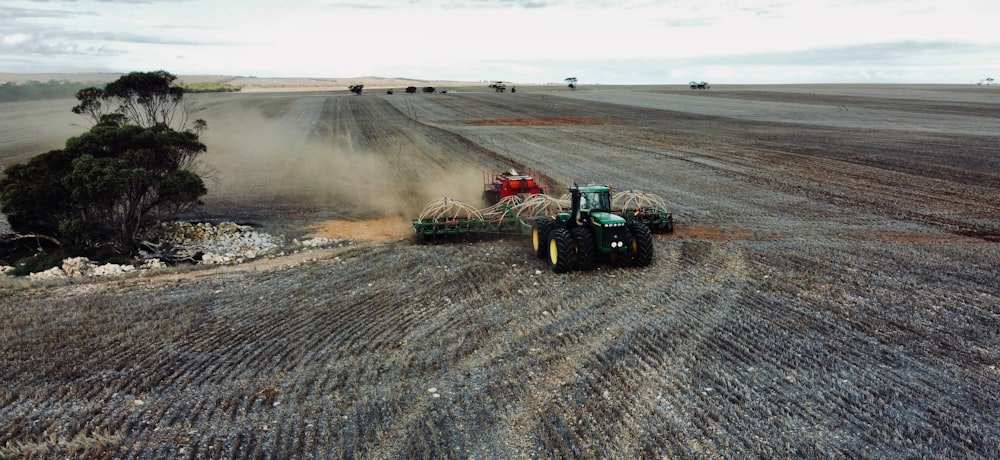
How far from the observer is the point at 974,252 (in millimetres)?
14938

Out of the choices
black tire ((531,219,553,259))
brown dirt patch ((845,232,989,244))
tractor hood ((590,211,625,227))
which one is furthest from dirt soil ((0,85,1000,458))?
tractor hood ((590,211,625,227))

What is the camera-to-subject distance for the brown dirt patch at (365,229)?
17.4 m

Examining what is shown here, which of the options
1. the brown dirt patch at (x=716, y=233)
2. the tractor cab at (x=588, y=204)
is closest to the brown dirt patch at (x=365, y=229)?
the tractor cab at (x=588, y=204)

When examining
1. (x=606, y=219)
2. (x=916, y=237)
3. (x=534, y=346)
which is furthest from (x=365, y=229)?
(x=916, y=237)

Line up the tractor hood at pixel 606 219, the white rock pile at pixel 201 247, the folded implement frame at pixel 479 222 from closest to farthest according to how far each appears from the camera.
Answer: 1. the tractor hood at pixel 606 219
2. the white rock pile at pixel 201 247
3. the folded implement frame at pixel 479 222

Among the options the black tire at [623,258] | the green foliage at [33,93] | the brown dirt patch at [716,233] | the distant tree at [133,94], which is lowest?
the brown dirt patch at [716,233]

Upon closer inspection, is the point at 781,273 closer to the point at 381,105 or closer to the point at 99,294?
the point at 99,294

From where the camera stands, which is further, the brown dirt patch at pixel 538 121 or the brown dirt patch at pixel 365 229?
the brown dirt patch at pixel 538 121

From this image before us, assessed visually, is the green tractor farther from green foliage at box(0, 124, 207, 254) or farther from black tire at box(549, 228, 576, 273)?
green foliage at box(0, 124, 207, 254)

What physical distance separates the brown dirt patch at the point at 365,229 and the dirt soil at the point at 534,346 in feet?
0.40

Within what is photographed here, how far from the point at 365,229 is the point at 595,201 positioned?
7671mm

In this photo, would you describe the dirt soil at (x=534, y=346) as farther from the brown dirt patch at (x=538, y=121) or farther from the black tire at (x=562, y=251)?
the brown dirt patch at (x=538, y=121)

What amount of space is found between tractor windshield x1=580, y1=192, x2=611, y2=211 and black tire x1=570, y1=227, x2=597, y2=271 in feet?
1.80

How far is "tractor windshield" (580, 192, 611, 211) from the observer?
1348 centimetres
